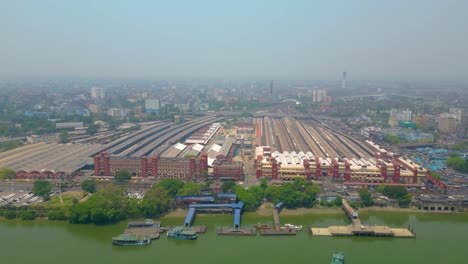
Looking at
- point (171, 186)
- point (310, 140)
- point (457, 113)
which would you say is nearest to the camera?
point (171, 186)

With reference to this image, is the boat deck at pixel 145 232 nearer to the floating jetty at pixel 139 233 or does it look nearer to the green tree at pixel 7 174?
the floating jetty at pixel 139 233

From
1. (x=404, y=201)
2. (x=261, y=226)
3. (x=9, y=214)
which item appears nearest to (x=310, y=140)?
(x=404, y=201)

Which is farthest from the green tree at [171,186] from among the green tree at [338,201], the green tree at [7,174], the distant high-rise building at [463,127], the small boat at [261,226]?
the distant high-rise building at [463,127]

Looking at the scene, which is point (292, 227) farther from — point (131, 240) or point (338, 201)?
point (131, 240)

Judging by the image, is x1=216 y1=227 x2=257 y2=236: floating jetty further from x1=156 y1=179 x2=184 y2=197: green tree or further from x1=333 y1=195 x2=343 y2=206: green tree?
x1=333 y1=195 x2=343 y2=206: green tree

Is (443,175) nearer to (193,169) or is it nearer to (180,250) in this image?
(193,169)

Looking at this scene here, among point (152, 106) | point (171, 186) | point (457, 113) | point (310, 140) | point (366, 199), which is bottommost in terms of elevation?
point (366, 199)

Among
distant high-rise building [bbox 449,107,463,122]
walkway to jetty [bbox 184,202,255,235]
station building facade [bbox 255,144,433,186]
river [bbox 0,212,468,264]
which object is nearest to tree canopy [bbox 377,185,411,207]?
river [bbox 0,212,468,264]
